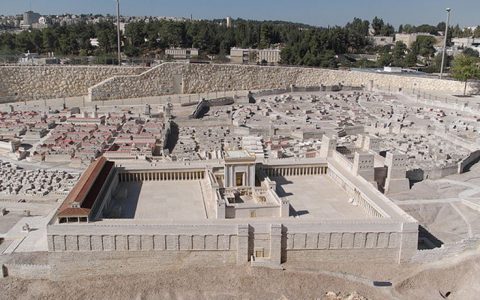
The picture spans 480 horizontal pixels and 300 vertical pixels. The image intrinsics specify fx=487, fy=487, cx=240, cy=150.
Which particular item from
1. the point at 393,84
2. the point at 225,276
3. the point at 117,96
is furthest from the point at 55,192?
the point at 393,84

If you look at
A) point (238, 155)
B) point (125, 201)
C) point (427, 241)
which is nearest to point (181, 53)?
point (238, 155)

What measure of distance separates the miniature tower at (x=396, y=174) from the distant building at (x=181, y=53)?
80976 mm

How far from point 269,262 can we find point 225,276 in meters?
2.81

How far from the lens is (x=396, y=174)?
41812mm

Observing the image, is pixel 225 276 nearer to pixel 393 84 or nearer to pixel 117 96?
pixel 117 96

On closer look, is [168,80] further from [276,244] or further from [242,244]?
[276,244]

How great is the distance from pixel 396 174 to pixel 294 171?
8.95 m

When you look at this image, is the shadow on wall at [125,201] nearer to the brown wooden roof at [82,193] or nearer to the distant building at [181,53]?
the brown wooden roof at [82,193]

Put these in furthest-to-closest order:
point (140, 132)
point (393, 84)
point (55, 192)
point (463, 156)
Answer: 1. point (393, 84)
2. point (140, 132)
3. point (463, 156)
4. point (55, 192)

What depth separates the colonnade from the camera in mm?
40438

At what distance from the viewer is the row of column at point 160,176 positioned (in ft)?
128

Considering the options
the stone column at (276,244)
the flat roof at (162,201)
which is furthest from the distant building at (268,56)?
the stone column at (276,244)

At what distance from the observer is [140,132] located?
198 ft

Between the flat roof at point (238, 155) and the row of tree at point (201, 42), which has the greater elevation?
the row of tree at point (201, 42)
